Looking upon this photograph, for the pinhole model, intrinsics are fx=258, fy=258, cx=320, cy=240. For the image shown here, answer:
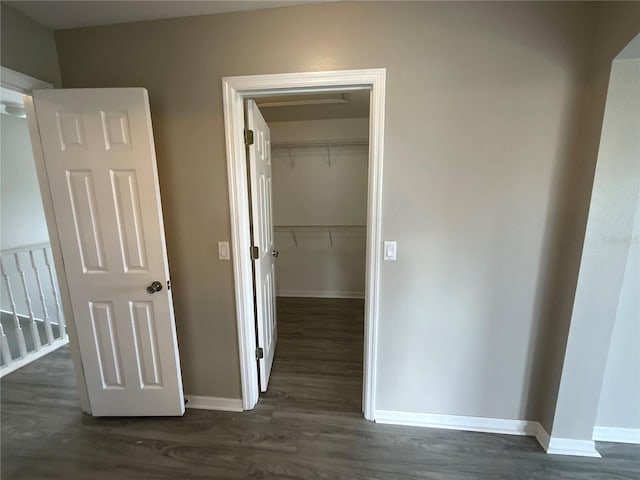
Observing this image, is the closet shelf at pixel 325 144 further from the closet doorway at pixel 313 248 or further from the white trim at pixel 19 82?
the white trim at pixel 19 82

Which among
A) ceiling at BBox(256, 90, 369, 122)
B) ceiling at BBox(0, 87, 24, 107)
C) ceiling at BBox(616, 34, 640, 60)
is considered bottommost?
ceiling at BBox(616, 34, 640, 60)

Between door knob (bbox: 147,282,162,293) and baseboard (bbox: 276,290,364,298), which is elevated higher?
→ door knob (bbox: 147,282,162,293)

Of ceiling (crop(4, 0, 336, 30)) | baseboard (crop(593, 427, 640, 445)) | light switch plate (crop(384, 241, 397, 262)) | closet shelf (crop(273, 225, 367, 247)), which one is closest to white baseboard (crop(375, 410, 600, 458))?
baseboard (crop(593, 427, 640, 445))

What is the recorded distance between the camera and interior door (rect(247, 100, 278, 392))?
1641mm

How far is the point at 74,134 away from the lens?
1.39 metres

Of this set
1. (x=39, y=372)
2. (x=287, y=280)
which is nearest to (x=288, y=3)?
(x=287, y=280)

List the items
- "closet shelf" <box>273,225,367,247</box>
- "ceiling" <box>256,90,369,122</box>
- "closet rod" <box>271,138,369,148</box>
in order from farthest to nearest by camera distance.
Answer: "closet shelf" <box>273,225,367,247</box>, "closet rod" <box>271,138,369,148</box>, "ceiling" <box>256,90,369,122</box>

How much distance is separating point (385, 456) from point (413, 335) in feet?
2.27

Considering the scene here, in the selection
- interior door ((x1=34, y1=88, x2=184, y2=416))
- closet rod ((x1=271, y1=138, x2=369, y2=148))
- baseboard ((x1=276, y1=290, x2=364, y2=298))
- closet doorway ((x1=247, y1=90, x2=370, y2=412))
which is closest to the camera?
interior door ((x1=34, y1=88, x2=184, y2=416))

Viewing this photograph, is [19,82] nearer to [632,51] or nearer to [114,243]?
[114,243]

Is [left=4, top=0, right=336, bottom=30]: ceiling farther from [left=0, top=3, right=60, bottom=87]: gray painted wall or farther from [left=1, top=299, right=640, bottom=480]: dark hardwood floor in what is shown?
[left=1, top=299, right=640, bottom=480]: dark hardwood floor

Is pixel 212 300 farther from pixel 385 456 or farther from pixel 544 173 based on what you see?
pixel 544 173

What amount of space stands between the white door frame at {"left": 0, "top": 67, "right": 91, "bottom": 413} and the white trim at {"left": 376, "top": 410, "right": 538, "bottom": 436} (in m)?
2.01

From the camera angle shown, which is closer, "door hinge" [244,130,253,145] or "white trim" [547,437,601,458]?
"white trim" [547,437,601,458]
